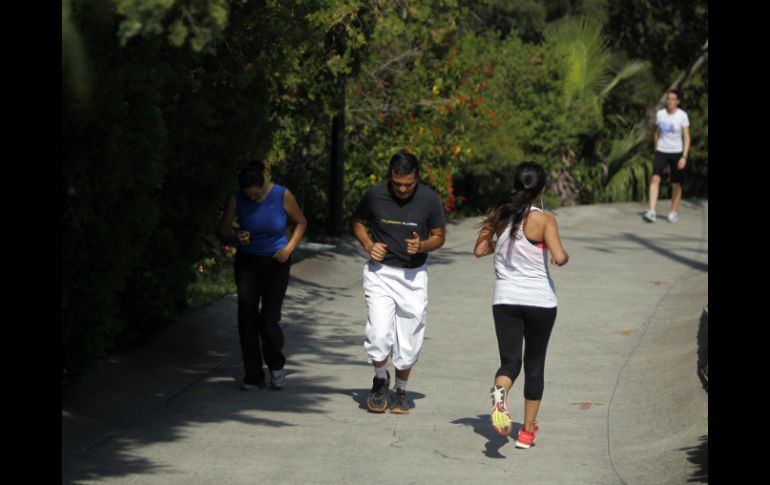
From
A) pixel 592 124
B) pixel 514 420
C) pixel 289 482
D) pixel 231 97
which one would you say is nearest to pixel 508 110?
pixel 592 124

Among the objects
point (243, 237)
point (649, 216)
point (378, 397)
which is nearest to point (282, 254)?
point (243, 237)

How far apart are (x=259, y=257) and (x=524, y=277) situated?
227 centimetres

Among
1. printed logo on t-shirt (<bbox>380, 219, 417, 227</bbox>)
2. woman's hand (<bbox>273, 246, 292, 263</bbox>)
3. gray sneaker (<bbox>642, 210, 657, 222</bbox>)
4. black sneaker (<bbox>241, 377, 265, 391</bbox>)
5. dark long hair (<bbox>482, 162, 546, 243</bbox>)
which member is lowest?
black sneaker (<bbox>241, 377, 265, 391</bbox>)

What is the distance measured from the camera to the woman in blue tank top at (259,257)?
A: 30.2ft

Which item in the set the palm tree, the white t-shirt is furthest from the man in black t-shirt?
the palm tree

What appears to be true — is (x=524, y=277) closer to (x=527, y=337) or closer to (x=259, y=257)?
(x=527, y=337)

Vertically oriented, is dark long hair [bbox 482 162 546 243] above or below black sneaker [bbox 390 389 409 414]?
above

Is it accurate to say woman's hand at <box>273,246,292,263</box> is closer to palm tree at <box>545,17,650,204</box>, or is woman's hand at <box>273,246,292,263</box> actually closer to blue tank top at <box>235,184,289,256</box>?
blue tank top at <box>235,184,289,256</box>

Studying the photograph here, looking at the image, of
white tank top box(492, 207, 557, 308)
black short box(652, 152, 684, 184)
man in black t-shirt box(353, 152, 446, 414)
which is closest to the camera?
white tank top box(492, 207, 557, 308)

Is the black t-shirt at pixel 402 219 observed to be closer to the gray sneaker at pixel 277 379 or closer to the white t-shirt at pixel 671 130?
the gray sneaker at pixel 277 379

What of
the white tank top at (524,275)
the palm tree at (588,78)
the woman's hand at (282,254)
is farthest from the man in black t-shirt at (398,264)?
the palm tree at (588,78)

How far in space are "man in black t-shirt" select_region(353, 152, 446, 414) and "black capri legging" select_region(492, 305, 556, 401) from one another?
981 millimetres

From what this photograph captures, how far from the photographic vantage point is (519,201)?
778 cm

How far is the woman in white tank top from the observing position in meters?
7.76
